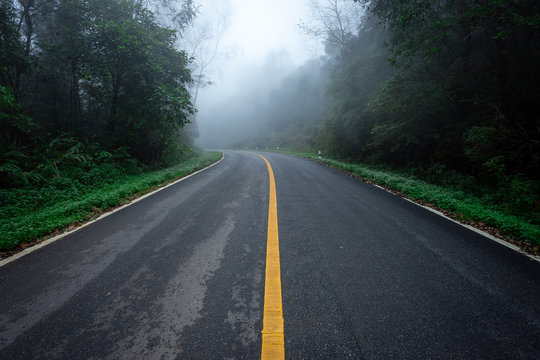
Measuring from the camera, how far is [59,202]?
557 centimetres

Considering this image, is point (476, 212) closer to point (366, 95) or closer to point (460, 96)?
point (460, 96)

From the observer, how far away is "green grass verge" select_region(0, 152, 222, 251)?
3.40 m

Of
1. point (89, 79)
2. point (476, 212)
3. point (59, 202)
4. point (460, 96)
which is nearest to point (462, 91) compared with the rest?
point (460, 96)

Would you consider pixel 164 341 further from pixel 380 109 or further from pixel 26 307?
pixel 380 109

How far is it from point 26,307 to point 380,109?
37.8ft

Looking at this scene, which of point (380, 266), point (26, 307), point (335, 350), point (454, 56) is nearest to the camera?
point (335, 350)

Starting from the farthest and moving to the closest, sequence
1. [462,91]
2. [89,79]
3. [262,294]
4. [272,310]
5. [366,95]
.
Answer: [366,95] < [89,79] < [462,91] < [262,294] < [272,310]

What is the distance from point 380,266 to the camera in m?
2.40

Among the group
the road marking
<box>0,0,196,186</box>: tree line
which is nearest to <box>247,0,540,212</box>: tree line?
the road marking

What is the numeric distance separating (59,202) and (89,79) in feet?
18.6

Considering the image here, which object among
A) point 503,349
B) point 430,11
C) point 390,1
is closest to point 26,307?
point 503,349

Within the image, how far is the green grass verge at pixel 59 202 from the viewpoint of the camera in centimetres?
340

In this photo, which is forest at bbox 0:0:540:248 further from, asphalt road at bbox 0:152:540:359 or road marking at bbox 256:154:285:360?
road marking at bbox 256:154:285:360

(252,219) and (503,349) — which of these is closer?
(503,349)
